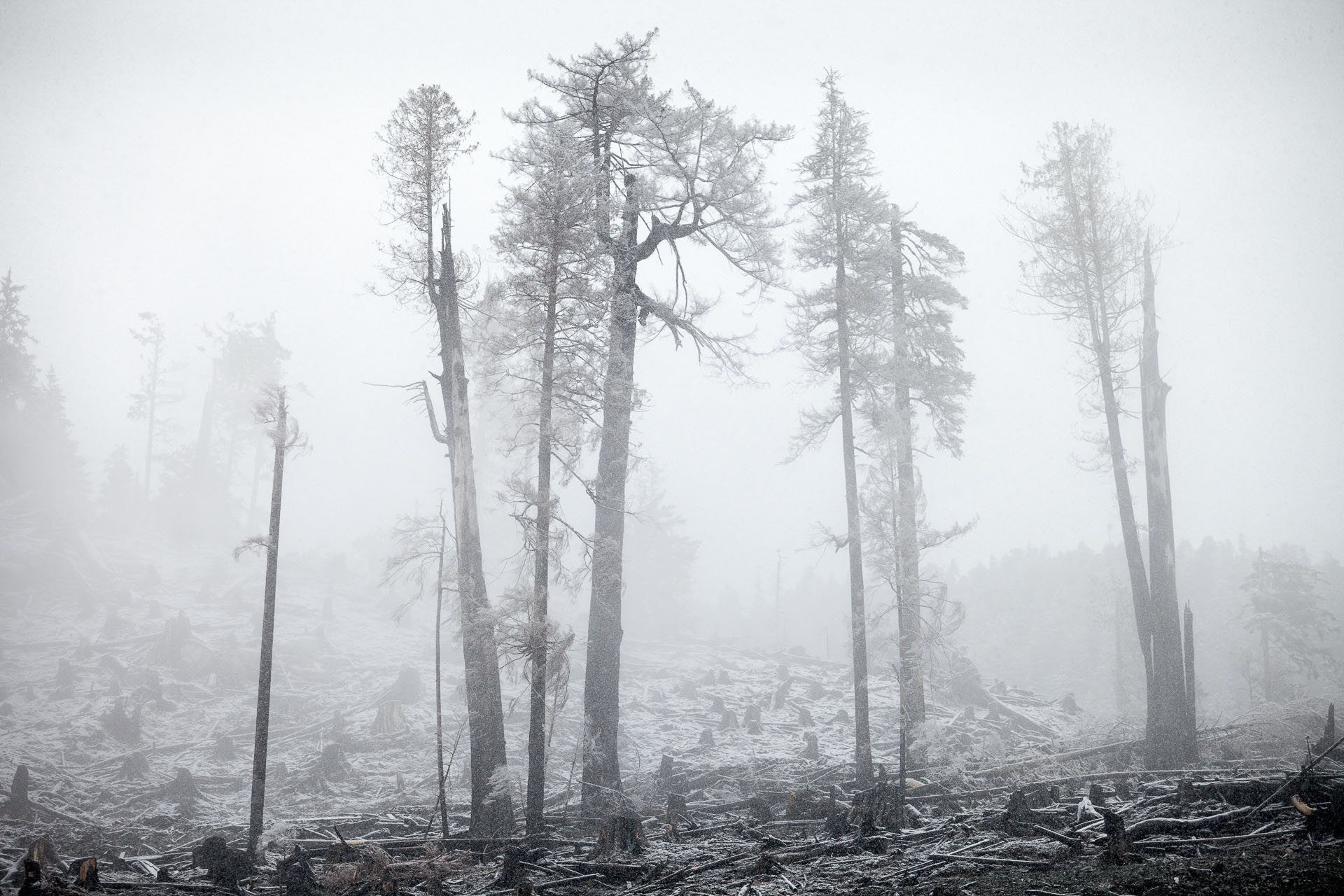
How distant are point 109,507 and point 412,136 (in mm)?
43954

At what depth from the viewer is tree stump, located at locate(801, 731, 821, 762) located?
54.6 ft

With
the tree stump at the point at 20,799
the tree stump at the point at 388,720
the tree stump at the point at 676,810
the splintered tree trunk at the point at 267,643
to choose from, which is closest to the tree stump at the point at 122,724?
the tree stump at the point at 20,799

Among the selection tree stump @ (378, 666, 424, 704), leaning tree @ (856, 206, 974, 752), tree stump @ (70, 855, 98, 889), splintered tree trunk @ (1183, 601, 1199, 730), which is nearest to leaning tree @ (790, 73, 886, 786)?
leaning tree @ (856, 206, 974, 752)

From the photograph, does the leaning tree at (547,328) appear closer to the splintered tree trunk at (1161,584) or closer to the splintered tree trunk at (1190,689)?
the splintered tree trunk at (1161,584)

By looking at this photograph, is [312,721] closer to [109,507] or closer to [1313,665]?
[109,507]

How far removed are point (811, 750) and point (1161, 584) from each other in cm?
921

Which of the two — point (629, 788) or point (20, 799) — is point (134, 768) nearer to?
point (20, 799)

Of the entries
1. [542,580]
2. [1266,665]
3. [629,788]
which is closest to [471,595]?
[542,580]

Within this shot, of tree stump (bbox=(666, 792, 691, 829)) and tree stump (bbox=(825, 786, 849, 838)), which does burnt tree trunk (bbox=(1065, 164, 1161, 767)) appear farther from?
tree stump (bbox=(666, 792, 691, 829))

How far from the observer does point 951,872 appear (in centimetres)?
600

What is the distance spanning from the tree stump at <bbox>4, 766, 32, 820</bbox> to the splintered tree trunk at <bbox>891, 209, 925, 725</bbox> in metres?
18.1

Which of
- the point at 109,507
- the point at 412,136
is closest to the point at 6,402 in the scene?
the point at 109,507

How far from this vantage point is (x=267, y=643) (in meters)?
11.5

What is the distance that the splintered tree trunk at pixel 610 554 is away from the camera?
11.2 metres
